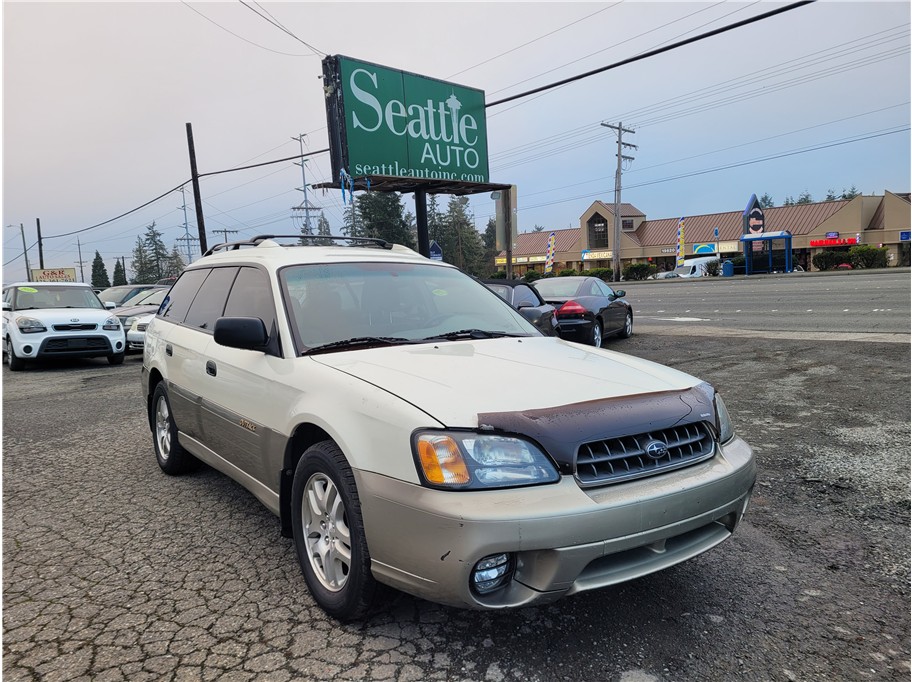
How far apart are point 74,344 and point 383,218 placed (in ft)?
145

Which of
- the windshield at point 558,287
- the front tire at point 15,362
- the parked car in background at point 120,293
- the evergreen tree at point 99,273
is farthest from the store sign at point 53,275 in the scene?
the windshield at point 558,287

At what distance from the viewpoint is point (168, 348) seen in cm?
470

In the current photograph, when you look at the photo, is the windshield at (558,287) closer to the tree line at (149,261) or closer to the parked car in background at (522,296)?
the parked car in background at (522,296)

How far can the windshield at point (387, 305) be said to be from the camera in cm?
336

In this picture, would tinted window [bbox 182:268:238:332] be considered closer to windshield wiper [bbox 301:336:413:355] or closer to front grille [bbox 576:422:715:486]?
windshield wiper [bbox 301:336:413:355]

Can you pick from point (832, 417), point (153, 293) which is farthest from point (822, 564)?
point (153, 293)

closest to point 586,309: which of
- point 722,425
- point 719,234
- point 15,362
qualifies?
point 722,425

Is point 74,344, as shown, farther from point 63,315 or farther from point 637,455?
point 637,455

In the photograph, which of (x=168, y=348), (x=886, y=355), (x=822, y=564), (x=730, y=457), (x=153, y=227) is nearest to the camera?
(x=730, y=457)

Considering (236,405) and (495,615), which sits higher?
(236,405)

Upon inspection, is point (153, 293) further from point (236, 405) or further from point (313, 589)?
point (313, 589)

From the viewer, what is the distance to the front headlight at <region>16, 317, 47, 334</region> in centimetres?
1143

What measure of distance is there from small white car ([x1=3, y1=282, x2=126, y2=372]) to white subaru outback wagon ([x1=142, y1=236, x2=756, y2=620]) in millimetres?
9743

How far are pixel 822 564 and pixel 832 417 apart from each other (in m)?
3.08
